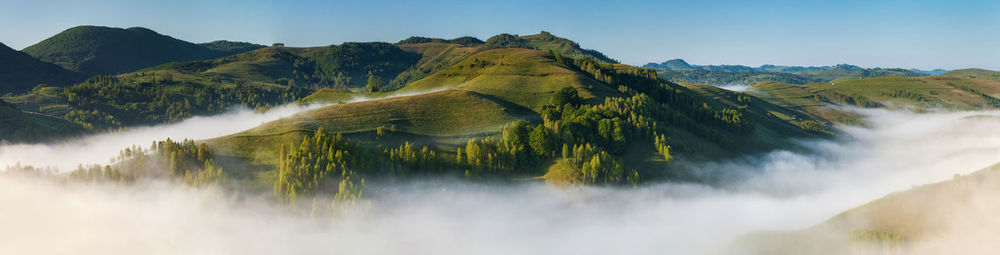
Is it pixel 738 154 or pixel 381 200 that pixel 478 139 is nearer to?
pixel 381 200

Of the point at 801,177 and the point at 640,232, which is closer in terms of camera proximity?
the point at 640,232

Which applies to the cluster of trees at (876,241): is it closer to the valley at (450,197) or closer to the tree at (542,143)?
the valley at (450,197)

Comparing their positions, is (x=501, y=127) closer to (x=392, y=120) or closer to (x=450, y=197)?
(x=392, y=120)

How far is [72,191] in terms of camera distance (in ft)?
281

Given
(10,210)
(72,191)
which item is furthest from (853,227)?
(10,210)

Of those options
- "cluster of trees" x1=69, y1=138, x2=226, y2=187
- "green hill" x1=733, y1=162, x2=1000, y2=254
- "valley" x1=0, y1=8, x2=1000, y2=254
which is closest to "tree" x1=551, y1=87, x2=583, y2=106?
"valley" x1=0, y1=8, x2=1000, y2=254

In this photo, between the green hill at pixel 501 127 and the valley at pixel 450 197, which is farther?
the green hill at pixel 501 127

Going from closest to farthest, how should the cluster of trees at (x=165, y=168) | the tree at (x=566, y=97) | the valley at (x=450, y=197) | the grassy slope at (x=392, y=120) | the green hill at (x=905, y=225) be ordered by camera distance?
the valley at (x=450, y=197) → the cluster of trees at (x=165, y=168) → the green hill at (x=905, y=225) → the grassy slope at (x=392, y=120) → the tree at (x=566, y=97)

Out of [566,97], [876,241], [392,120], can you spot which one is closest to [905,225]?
[876,241]

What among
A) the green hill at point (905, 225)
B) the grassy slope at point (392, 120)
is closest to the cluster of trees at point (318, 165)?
the grassy slope at point (392, 120)

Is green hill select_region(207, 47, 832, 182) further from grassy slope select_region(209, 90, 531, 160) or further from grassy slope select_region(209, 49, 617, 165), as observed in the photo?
grassy slope select_region(209, 49, 617, 165)

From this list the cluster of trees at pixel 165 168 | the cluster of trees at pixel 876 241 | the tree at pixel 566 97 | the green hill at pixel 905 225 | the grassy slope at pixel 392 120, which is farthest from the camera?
the tree at pixel 566 97

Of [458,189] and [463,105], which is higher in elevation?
[463,105]

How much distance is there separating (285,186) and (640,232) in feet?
254
